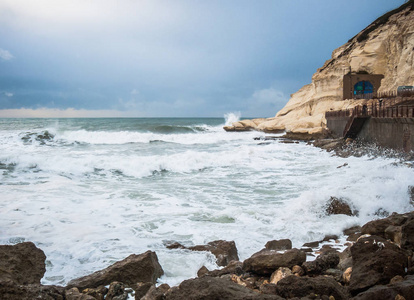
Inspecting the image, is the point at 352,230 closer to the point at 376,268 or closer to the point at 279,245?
the point at 279,245

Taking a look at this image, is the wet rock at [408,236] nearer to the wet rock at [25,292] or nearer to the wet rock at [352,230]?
the wet rock at [352,230]

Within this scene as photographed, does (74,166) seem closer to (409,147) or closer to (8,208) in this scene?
(8,208)

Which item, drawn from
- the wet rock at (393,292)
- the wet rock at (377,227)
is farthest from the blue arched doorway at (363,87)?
the wet rock at (393,292)

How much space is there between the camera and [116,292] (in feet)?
12.7

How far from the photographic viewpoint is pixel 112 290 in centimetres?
389

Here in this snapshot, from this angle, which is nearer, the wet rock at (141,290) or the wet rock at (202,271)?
the wet rock at (141,290)

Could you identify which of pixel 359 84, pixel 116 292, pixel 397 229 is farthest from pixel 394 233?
pixel 359 84

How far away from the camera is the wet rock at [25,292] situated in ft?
9.64

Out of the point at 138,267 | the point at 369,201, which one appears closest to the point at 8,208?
the point at 138,267

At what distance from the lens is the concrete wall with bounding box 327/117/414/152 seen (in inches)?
581

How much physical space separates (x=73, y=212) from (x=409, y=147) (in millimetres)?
14407

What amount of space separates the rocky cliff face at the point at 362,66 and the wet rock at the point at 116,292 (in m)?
28.5

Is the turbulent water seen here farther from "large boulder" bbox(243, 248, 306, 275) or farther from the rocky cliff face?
the rocky cliff face

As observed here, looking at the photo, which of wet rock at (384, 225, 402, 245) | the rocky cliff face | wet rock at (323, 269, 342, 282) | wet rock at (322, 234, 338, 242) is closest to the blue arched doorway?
the rocky cliff face
